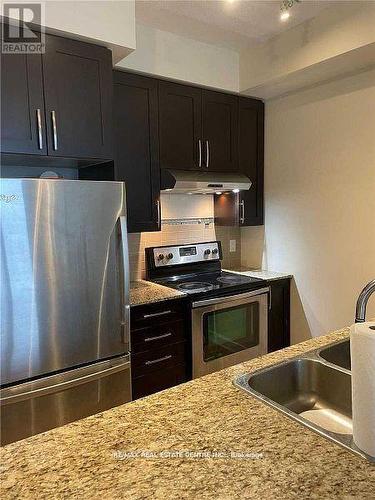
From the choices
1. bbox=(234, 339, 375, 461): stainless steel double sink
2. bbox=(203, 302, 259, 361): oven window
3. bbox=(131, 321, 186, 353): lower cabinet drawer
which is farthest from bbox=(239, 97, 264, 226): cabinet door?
bbox=(234, 339, 375, 461): stainless steel double sink

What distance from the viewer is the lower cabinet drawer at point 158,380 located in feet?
7.64

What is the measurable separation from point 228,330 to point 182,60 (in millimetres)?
2025

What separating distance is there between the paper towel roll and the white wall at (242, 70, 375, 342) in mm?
1897

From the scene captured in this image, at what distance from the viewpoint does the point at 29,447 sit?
2.90ft

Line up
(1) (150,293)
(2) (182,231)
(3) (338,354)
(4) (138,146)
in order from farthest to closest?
(2) (182,231) → (4) (138,146) → (1) (150,293) → (3) (338,354)

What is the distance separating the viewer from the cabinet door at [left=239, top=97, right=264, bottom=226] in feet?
10.2

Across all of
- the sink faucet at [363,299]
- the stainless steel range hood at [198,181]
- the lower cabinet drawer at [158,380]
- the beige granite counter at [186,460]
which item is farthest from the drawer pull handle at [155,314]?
the sink faucet at [363,299]

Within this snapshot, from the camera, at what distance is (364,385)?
2.76 feet

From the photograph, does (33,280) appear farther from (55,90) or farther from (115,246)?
(55,90)

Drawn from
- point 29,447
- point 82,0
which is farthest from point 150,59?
point 29,447

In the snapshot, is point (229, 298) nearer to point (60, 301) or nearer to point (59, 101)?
point (60, 301)

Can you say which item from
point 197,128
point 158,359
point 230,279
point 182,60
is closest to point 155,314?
point 158,359

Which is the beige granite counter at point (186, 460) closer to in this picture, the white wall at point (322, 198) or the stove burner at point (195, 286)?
the stove burner at point (195, 286)

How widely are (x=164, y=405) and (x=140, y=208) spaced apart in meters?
1.77
